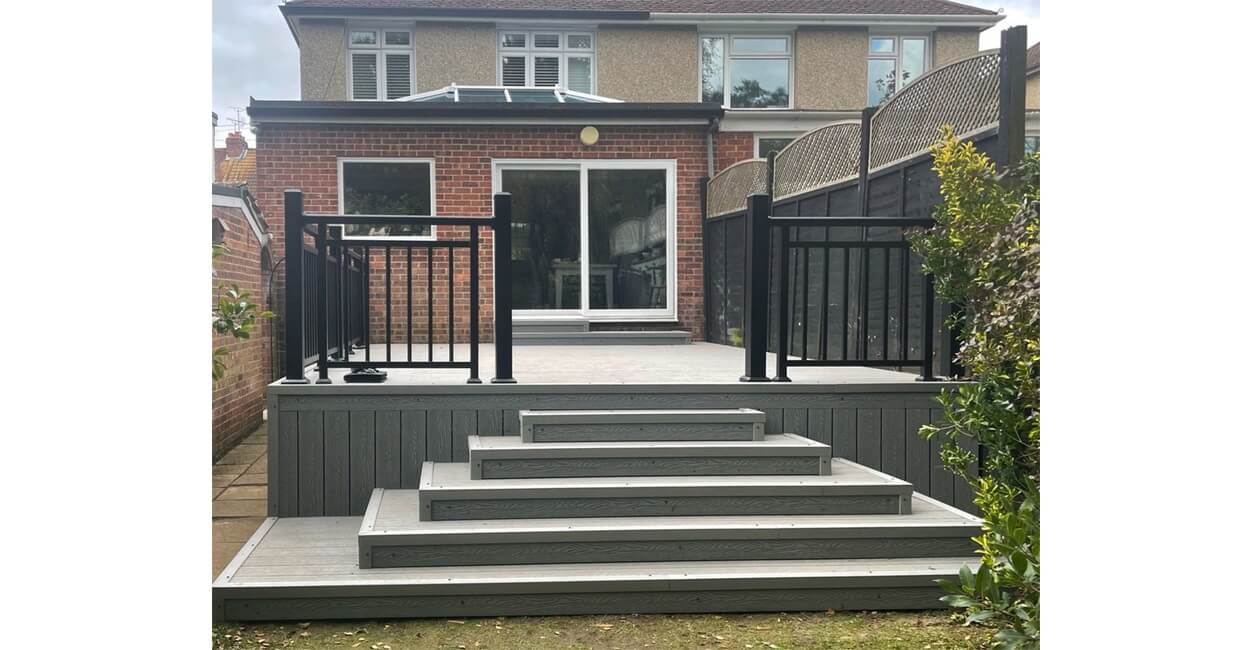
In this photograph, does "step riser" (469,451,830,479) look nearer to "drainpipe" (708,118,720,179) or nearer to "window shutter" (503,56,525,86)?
"drainpipe" (708,118,720,179)

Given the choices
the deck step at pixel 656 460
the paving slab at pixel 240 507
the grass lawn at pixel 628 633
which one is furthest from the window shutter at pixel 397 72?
the grass lawn at pixel 628 633

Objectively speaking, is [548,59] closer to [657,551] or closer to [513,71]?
[513,71]

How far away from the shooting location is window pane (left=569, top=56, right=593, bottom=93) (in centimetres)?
1594

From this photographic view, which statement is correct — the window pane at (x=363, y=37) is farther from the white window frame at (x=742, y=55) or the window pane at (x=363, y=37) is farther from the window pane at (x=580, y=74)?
the white window frame at (x=742, y=55)

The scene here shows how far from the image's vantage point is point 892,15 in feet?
53.7

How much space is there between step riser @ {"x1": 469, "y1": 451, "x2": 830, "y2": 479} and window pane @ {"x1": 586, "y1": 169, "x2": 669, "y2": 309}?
635 cm

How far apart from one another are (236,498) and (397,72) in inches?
436

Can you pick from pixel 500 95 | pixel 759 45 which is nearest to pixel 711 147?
pixel 500 95

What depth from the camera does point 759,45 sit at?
16.3 m

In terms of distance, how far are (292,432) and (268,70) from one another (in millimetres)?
44961

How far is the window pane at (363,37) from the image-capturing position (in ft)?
51.2
